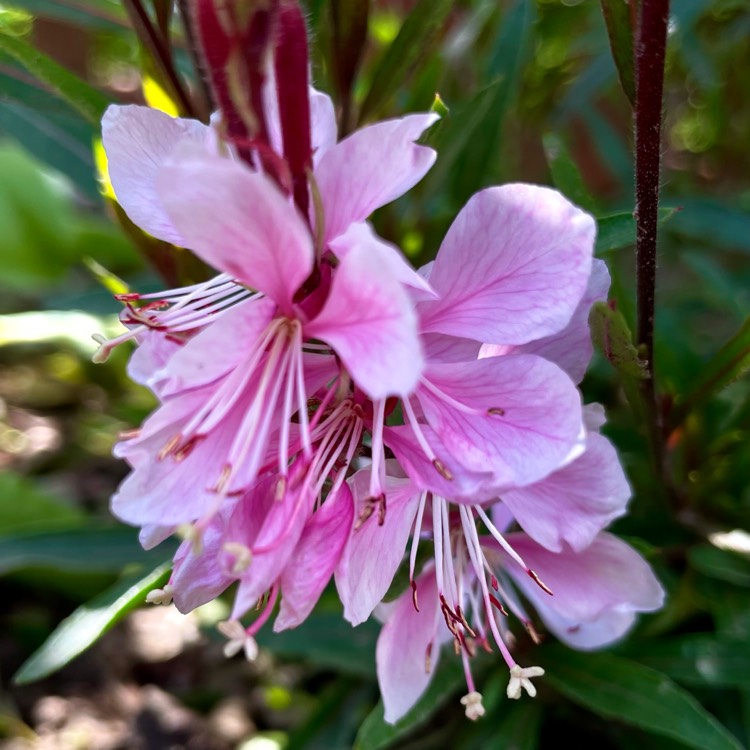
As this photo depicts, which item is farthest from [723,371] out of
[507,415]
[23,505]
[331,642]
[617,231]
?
[23,505]

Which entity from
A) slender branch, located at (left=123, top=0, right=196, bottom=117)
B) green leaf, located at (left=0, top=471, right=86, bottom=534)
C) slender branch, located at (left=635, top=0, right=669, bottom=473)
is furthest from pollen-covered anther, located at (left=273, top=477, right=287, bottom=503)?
green leaf, located at (left=0, top=471, right=86, bottom=534)

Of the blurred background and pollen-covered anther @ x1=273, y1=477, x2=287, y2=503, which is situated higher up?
pollen-covered anther @ x1=273, y1=477, x2=287, y2=503

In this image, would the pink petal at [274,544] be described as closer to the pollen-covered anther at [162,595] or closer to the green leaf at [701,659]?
the pollen-covered anther at [162,595]

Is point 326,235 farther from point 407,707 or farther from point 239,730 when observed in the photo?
point 239,730

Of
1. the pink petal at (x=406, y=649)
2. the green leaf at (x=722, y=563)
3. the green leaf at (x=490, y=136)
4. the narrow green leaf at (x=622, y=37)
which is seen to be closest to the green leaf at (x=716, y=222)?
the green leaf at (x=490, y=136)

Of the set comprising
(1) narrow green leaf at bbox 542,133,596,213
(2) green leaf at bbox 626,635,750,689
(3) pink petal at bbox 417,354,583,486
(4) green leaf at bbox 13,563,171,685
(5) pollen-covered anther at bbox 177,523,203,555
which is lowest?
(2) green leaf at bbox 626,635,750,689

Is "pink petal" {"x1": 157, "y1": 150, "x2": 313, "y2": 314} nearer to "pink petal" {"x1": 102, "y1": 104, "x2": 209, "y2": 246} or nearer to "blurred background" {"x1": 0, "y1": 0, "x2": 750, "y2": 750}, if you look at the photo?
"pink petal" {"x1": 102, "y1": 104, "x2": 209, "y2": 246}

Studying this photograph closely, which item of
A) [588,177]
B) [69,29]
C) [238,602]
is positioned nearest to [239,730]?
[238,602]
